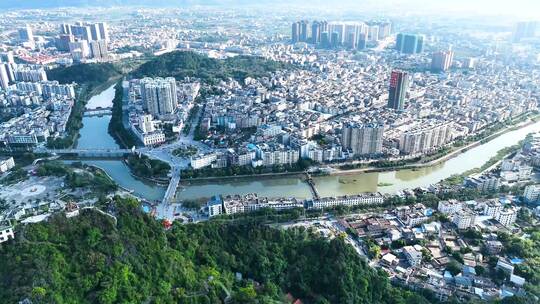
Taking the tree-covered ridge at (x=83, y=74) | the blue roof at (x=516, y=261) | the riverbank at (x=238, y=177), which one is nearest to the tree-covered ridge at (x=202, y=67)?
the tree-covered ridge at (x=83, y=74)

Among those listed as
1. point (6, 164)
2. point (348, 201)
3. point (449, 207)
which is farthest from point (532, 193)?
point (6, 164)

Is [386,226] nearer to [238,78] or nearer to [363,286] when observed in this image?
[363,286]

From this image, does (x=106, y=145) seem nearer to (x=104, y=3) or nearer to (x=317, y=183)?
(x=317, y=183)

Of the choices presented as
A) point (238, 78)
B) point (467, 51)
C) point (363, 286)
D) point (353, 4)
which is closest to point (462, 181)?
point (363, 286)

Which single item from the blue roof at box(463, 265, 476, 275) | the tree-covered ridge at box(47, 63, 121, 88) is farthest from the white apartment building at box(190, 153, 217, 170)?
the tree-covered ridge at box(47, 63, 121, 88)

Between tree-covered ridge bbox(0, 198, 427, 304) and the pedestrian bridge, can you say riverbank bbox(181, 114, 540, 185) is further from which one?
tree-covered ridge bbox(0, 198, 427, 304)

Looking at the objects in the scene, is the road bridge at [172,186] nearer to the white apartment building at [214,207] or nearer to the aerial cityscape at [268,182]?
the aerial cityscape at [268,182]
